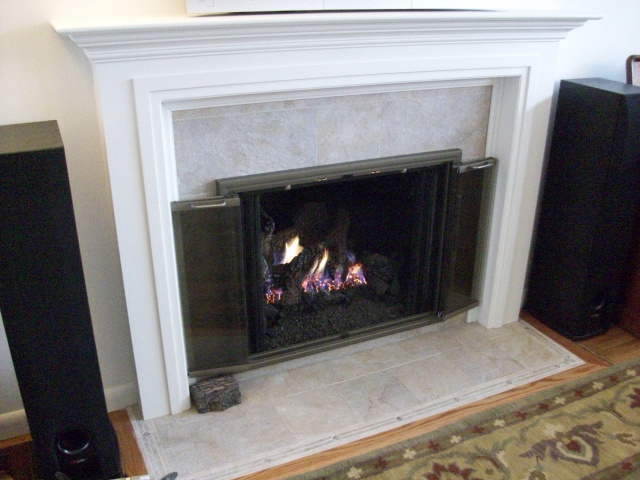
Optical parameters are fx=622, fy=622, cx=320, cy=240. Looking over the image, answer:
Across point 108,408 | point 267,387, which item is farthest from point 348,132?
point 108,408

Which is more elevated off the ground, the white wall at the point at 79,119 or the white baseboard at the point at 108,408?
the white wall at the point at 79,119

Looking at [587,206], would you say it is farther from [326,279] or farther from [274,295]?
[274,295]

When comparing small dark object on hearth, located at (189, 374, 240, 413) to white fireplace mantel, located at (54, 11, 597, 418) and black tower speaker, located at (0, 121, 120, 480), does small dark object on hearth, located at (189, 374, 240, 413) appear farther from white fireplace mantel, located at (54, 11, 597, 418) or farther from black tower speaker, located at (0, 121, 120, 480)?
black tower speaker, located at (0, 121, 120, 480)

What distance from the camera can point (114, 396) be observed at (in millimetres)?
1922

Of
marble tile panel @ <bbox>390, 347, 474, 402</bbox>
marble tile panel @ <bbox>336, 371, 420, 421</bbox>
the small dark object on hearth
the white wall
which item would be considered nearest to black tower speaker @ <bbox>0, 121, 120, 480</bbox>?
the white wall

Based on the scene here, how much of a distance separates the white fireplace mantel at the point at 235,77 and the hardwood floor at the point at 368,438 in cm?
16

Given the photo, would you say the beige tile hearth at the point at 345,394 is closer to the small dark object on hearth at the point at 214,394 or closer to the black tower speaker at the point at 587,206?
the small dark object on hearth at the point at 214,394

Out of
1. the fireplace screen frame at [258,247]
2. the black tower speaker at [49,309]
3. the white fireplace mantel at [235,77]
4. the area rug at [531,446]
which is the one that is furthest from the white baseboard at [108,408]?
the area rug at [531,446]

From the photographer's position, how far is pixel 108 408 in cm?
Result: 192

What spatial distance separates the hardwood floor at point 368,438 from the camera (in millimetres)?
1700

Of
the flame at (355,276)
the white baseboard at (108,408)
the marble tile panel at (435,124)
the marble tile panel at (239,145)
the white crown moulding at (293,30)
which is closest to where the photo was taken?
the white crown moulding at (293,30)

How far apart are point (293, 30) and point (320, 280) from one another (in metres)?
0.93

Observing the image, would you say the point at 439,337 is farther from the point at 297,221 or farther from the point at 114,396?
the point at 114,396

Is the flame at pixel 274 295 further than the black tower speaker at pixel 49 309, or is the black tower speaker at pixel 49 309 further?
the flame at pixel 274 295
